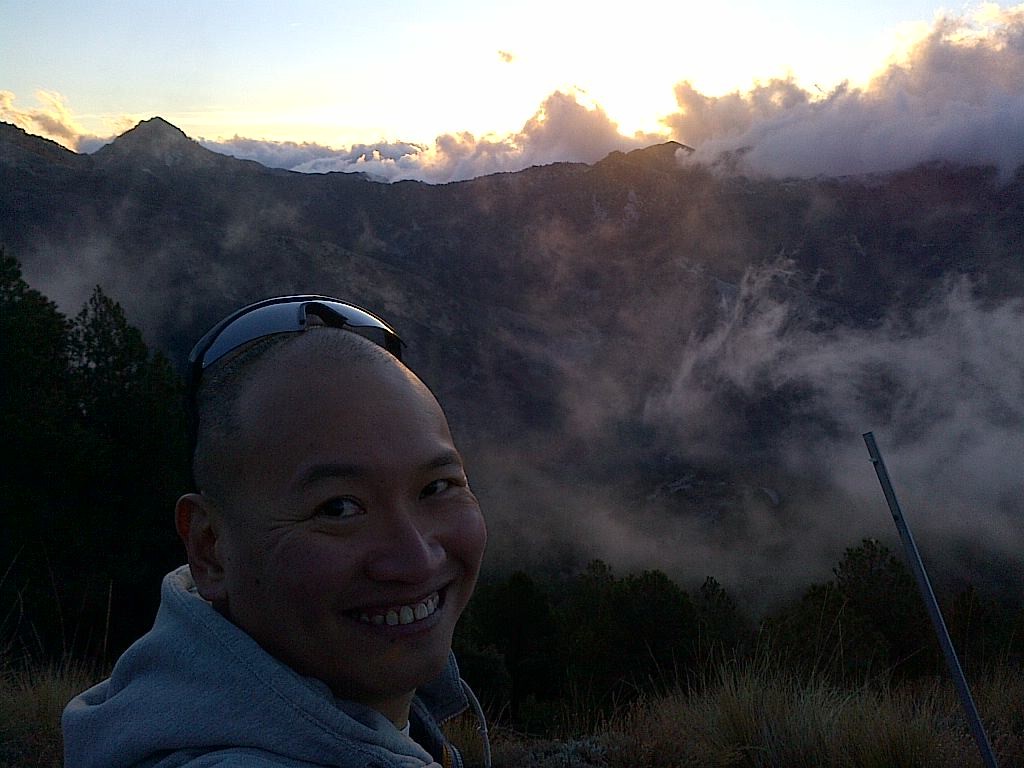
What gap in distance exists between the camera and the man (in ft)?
4.18

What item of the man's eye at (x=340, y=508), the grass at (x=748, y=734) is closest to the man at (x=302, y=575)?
the man's eye at (x=340, y=508)

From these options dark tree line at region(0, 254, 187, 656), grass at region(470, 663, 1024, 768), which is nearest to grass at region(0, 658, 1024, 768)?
grass at region(470, 663, 1024, 768)

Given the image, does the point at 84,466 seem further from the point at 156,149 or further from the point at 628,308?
the point at 628,308

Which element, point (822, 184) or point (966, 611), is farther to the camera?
point (822, 184)

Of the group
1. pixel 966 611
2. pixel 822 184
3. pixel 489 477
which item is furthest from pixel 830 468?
pixel 966 611

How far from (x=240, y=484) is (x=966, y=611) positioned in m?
11.7

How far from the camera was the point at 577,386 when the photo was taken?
13175cm

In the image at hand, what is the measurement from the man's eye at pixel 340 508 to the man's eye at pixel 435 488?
5.3 inches

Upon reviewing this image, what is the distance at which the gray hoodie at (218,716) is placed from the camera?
1.24 metres

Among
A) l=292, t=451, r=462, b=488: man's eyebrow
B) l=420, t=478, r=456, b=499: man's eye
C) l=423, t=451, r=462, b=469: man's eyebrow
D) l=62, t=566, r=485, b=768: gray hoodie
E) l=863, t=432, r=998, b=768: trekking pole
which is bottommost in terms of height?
l=863, t=432, r=998, b=768: trekking pole

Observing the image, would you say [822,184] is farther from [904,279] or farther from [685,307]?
[685,307]

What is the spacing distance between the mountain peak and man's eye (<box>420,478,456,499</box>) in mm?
128293

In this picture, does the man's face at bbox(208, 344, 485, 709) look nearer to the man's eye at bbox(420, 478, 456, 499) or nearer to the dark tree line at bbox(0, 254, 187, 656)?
the man's eye at bbox(420, 478, 456, 499)

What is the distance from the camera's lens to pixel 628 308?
533 ft
